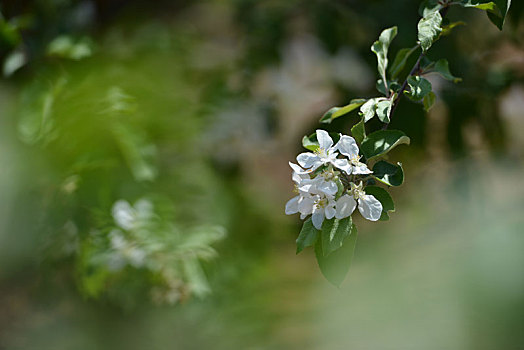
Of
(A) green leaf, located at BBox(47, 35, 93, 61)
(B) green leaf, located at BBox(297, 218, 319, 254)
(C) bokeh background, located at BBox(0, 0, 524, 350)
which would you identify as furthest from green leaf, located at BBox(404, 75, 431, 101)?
(A) green leaf, located at BBox(47, 35, 93, 61)

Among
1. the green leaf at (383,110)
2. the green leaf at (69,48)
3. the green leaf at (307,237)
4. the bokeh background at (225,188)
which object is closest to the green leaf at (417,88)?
the green leaf at (383,110)

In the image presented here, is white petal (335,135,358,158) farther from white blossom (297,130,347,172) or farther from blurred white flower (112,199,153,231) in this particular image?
blurred white flower (112,199,153,231)

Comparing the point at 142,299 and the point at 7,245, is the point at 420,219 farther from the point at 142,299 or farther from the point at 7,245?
the point at 7,245

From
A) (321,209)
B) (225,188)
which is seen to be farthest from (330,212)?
(225,188)

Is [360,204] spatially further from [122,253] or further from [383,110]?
[122,253]

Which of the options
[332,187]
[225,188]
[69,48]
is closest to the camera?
[332,187]
